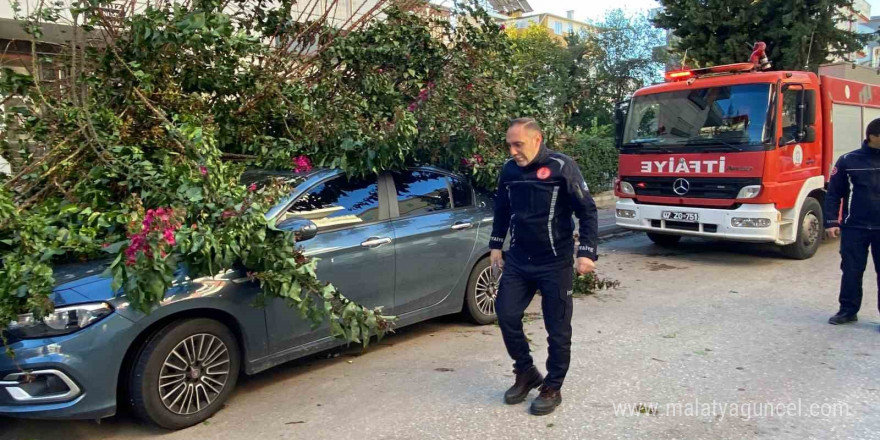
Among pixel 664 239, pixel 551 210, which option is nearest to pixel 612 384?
pixel 551 210

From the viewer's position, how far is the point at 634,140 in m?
9.39

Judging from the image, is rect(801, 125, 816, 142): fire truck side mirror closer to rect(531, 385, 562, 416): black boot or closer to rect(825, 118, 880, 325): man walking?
rect(825, 118, 880, 325): man walking

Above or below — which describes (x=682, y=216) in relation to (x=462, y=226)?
below

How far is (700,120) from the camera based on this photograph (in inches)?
340

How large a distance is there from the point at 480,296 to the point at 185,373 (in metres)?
2.71

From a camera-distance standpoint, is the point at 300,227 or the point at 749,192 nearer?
the point at 300,227

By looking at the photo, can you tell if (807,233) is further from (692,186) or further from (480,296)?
(480,296)

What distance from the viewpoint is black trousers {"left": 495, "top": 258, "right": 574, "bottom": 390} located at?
12.9 feet

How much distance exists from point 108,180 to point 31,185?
48 cm

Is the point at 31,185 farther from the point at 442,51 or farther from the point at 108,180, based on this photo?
the point at 442,51

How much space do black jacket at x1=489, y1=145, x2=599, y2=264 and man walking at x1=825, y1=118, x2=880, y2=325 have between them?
323 cm

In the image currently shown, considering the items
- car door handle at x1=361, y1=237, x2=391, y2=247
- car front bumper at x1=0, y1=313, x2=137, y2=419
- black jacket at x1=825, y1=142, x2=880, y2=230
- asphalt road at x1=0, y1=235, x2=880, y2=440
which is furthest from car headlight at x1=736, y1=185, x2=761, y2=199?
car front bumper at x1=0, y1=313, x2=137, y2=419

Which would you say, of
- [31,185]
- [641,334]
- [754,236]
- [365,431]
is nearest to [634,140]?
[754,236]

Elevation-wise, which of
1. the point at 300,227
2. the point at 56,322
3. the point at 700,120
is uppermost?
the point at 700,120
